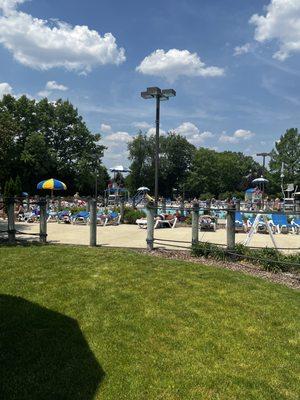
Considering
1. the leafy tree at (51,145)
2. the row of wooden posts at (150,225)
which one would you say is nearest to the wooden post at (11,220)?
the row of wooden posts at (150,225)

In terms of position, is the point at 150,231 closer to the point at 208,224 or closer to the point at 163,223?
the point at 208,224

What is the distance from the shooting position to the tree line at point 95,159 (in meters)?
54.4

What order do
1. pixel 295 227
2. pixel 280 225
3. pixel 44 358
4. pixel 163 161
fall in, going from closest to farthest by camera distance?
pixel 44 358 < pixel 295 227 < pixel 280 225 < pixel 163 161

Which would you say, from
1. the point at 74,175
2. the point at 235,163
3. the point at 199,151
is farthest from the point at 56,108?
the point at 235,163

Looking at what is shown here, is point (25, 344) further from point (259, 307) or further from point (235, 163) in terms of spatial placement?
point (235, 163)

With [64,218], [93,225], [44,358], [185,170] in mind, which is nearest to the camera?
[44,358]

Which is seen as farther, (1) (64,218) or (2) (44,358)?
(1) (64,218)

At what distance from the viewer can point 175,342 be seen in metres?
4.46

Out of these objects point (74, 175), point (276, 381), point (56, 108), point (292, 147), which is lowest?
point (276, 381)

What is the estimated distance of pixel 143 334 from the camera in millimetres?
4613

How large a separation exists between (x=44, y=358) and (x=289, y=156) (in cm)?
6839

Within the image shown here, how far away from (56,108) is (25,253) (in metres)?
54.4

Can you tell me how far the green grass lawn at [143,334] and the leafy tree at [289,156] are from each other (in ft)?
207

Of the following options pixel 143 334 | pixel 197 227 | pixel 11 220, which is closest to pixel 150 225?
pixel 197 227
